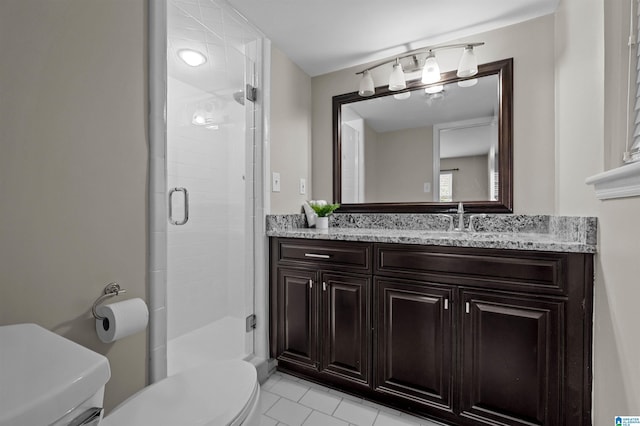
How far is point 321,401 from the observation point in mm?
1580

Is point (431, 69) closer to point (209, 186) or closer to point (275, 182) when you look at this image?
point (275, 182)

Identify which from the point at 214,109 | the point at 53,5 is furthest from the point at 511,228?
the point at 53,5

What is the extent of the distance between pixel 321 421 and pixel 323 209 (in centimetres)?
124

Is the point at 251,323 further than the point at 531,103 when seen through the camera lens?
Yes

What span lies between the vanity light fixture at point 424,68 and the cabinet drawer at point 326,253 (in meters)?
1.16

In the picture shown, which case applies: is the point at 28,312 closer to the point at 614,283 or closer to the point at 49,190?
the point at 49,190

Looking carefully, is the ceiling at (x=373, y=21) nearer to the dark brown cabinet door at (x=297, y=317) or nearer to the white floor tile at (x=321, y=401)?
the dark brown cabinet door at (x=297, y=317)

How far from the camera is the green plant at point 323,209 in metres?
2.10

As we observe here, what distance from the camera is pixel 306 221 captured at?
7.32 ft

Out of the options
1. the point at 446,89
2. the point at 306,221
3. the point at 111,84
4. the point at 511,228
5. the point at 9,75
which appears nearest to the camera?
the point at 9,75

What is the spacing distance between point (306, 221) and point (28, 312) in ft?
5.19

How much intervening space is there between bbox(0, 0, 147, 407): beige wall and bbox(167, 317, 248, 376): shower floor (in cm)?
66

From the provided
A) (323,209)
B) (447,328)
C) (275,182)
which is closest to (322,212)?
(323,209)

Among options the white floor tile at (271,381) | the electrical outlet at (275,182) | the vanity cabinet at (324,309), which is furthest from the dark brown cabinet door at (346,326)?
the electrical outlet at (275,182)
